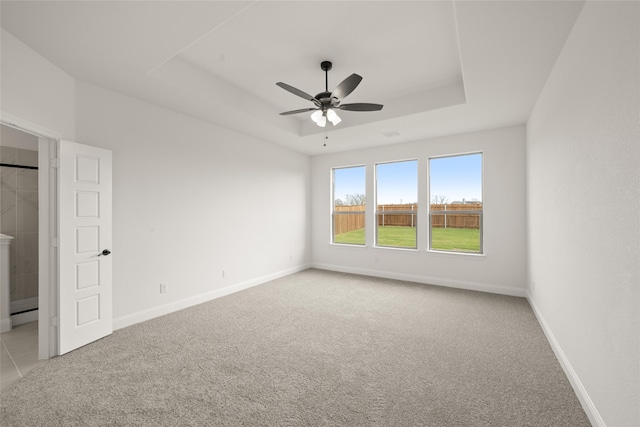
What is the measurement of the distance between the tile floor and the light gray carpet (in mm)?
135

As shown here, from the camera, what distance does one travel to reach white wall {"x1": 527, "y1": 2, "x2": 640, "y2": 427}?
135cm

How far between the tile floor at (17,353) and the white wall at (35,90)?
217cm

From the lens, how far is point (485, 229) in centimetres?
479

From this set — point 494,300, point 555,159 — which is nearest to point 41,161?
point 555,159

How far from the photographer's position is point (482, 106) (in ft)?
12.2

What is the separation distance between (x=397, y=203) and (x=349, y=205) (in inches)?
44.3

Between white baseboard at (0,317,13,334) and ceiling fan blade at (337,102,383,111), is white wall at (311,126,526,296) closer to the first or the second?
ceiling fan blade at (337,102,383,111)

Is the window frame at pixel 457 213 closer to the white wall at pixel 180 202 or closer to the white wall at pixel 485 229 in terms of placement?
the white wall at pixel 485 229

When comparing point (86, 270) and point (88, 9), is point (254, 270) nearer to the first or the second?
point (86, 270)

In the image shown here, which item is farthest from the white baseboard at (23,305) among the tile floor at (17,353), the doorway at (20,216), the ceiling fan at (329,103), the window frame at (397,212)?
the window frame at (397,212)

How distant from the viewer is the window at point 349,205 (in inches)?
246

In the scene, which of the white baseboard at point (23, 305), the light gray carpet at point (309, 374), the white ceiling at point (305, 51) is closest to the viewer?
the light gray carpet at point (309, 374)

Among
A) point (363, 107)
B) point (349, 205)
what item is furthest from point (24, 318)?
point (349, 205)

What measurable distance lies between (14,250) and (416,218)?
6.19 meters
